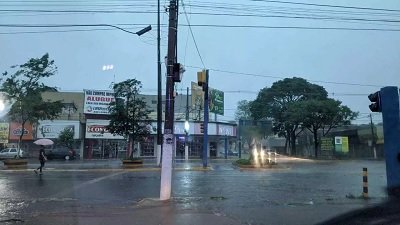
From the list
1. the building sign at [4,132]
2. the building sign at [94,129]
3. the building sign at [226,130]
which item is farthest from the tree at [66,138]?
the building sign at [226,130]

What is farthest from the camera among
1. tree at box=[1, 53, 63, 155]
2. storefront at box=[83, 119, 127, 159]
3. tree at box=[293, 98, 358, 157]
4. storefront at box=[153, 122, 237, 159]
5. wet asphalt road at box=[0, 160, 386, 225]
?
storefront at box=[153, 122, 237, 159]

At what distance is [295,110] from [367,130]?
1058 centimetres

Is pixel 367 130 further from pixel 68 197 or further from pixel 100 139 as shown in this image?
pixel 68 197

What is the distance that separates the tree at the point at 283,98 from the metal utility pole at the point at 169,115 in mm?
53705

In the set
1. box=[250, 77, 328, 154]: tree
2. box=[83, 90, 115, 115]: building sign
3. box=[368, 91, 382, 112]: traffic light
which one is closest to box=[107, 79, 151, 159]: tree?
box=[368, 91, 382, 112]: traffic light

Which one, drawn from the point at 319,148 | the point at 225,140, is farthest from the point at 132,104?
the point at 319,148

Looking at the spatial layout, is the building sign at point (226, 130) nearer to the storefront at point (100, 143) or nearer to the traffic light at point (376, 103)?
the storefront at point (100, 143)

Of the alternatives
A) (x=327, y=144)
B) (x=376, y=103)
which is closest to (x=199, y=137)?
(x=327, y=144)

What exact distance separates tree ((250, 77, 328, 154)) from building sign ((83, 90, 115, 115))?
24964 millimetres

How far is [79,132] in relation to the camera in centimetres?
5788

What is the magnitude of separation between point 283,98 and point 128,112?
40.6 m

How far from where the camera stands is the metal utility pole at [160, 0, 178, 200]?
14109 mm

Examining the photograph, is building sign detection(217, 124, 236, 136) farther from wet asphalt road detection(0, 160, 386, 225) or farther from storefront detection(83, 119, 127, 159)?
wet asphalt road detection(0, 160, 386, 225)

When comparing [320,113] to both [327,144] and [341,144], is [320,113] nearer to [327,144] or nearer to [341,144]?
[327,144]
